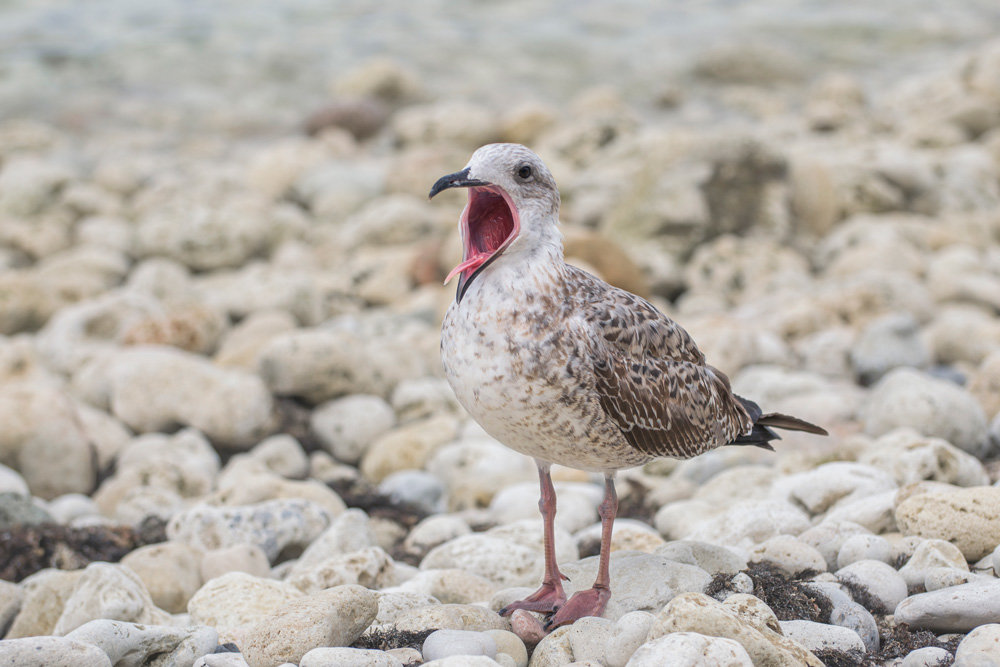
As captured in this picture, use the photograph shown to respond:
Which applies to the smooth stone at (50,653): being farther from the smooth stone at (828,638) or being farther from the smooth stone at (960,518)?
the smooth stone at (960,518)

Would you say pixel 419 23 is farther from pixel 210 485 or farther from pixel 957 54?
pixel 210 485

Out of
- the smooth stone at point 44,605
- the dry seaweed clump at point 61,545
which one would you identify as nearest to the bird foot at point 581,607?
the smooth stone at point 44,605

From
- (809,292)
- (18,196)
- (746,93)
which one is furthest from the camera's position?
(746,93)

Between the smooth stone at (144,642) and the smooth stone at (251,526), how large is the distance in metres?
1.79

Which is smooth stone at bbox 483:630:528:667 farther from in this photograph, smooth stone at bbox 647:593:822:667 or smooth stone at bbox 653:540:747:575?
smooth stone at bbox 653:540:747:575

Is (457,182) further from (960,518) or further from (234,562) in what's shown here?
(960,518)

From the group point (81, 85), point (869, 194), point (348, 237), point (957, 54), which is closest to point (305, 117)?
point (81, 85)

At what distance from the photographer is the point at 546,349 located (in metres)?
3.71

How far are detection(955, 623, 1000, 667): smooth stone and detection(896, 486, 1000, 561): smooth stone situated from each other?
1.06m

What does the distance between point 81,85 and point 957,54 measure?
2261 centimetres

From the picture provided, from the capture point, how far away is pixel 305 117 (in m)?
21.0

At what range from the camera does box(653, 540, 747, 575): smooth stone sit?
4.31m

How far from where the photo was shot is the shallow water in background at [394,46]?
2117 cm

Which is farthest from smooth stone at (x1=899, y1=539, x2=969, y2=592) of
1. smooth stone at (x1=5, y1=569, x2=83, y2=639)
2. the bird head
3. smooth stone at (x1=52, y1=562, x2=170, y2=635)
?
smooth stone at (x1=5, y1=569, x2=83, y2=639)
